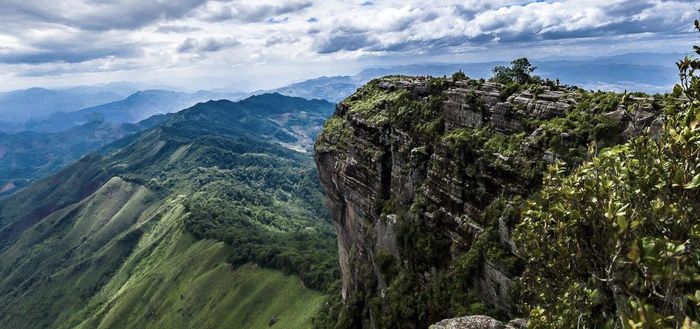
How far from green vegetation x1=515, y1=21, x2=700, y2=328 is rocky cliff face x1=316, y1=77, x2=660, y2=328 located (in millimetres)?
20942

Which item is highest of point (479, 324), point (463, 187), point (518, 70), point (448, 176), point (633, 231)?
point (518, 70)

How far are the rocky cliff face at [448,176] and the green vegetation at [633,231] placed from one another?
20.9 metres

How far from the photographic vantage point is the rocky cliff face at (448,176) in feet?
150

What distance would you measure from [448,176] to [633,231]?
45.1m

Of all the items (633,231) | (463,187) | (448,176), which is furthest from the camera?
(448,176)

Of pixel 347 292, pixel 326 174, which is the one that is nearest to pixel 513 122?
pixel 326 174

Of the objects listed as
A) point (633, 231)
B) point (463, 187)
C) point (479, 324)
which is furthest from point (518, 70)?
point (633, 231)

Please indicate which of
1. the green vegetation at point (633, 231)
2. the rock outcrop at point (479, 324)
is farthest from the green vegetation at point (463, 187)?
the green vegetation at point (633, 231)

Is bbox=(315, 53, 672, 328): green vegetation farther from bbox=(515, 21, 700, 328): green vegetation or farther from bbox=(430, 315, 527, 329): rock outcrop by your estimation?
bbox=(515, 21, 700, 328): green vegetation

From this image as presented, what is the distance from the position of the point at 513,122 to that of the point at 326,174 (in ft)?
158

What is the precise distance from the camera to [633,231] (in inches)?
501

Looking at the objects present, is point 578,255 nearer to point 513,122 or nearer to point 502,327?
point 502,327

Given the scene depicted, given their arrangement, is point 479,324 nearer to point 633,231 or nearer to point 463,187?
point 633,231

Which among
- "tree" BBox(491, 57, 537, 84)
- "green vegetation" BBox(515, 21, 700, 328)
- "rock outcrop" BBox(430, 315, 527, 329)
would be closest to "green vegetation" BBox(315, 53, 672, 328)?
"tree" BBox(491, 57, 537, 84)
